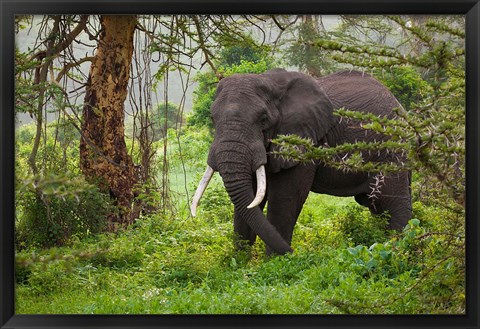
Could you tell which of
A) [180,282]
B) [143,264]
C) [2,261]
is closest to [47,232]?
[143,264]

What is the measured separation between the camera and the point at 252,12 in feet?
15.3

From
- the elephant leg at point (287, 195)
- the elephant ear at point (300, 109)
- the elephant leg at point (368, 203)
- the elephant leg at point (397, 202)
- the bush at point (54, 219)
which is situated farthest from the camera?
the elephant leg at point (368, 203)

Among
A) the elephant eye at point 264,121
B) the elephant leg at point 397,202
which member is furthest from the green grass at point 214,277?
the elephant eye at point 264,121

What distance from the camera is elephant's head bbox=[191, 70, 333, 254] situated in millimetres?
7434

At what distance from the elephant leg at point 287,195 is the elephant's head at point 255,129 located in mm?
133

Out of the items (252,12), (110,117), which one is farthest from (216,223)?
(252,12)

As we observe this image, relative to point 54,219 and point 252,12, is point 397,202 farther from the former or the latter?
point 252,12

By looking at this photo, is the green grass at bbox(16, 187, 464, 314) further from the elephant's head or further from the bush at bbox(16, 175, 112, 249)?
the elephant's head

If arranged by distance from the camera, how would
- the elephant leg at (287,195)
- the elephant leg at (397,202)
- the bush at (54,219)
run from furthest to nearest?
the elephant leg at (397,202)
the bush at (54,219)
the elephant leg at (287,195)

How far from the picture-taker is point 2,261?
468 centimetres

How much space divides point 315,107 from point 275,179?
758mm

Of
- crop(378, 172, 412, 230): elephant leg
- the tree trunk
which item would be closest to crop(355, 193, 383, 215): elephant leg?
crop(378, 172, 412, 230): elephant leg

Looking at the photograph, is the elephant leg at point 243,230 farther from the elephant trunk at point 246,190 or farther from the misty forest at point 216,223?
the elephant trunk at point 246,190

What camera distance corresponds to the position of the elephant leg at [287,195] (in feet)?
25.8
